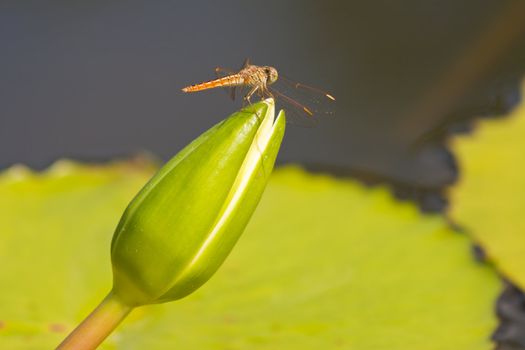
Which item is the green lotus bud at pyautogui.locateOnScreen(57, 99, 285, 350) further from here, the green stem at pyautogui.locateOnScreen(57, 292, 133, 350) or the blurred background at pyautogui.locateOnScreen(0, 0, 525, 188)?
the blurred background at pyautogui.locateOnScreen(0, 0, 525, 188)

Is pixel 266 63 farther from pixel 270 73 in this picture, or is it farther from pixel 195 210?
pixel 195 210

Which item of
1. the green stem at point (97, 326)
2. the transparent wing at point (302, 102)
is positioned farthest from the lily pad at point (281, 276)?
the green stem at point (97, 326)

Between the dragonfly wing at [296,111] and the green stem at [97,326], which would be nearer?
the green stem at [97,326]

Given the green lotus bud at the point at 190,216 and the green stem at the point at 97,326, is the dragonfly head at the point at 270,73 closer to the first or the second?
the green lotus bud at the point at 190,216

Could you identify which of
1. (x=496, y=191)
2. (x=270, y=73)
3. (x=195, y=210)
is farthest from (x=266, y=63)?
(x=195, y=210)

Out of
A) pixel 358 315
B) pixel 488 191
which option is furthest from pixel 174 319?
pixel 488 191

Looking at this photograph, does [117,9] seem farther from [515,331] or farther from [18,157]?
[515,331]
